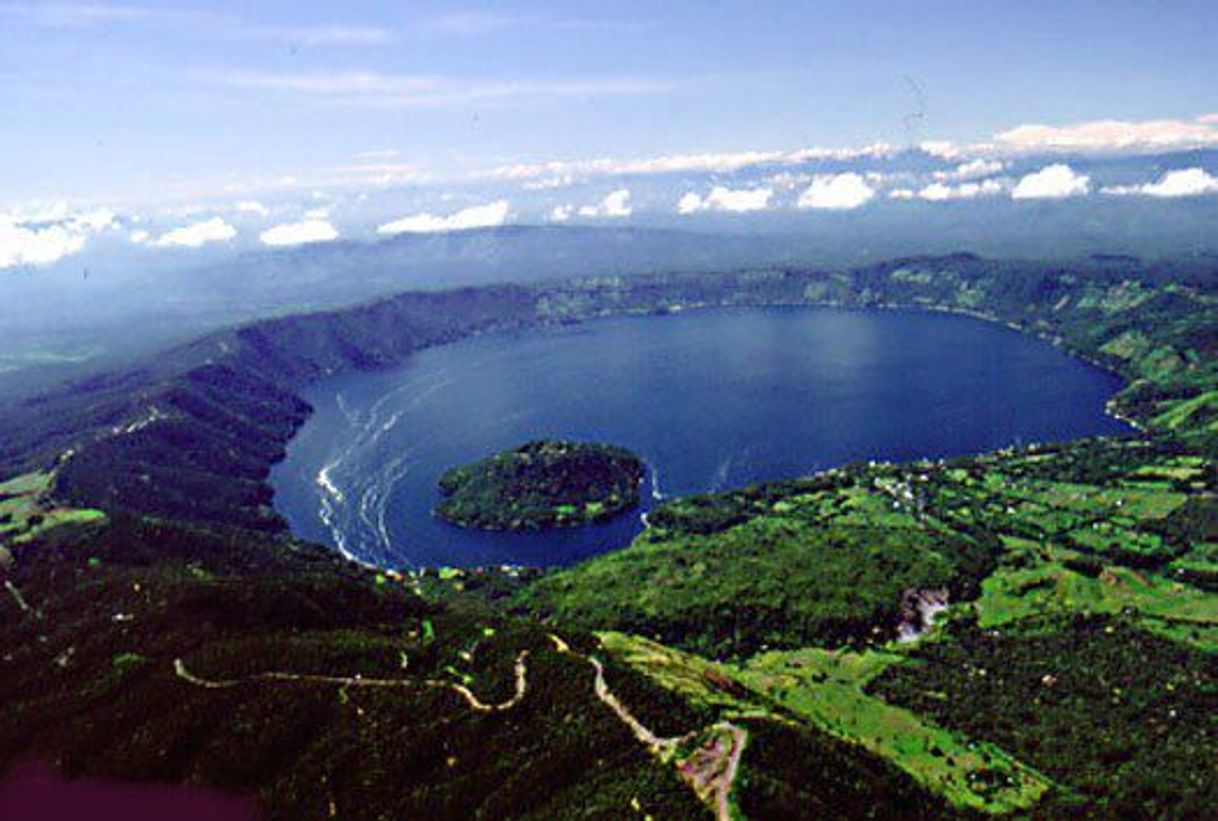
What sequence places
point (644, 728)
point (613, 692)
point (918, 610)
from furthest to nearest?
point (918, 610), point (613, 692), point (644, 728)

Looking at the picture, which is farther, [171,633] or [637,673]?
[171,633]

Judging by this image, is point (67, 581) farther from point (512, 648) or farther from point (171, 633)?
point (512, 648)

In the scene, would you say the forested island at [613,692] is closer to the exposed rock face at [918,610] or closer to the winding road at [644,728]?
the winding road at [644,728]

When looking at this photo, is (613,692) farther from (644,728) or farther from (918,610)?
(918,610)

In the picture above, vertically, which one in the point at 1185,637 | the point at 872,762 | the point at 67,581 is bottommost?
the point at 1185,637

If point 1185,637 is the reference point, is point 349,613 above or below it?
above

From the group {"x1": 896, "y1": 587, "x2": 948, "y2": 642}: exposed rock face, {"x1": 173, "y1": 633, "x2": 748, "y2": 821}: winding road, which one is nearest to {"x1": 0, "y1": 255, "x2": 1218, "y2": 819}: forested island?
{"x1": 173, "y1": 633, "x2": 748, "y2": 821}: winding road

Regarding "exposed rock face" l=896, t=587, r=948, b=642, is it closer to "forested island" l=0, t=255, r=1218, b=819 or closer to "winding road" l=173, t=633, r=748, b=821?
"forested island" l=0, t=255, r=1218, b=819

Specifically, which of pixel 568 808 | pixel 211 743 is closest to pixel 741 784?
pixel 568 808

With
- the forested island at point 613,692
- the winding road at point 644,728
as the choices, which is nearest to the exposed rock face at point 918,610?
the forested island at point 613,692

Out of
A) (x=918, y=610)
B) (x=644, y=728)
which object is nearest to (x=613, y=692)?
(x=644, y=728)

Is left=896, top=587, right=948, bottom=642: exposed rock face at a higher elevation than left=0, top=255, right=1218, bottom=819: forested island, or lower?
lower
